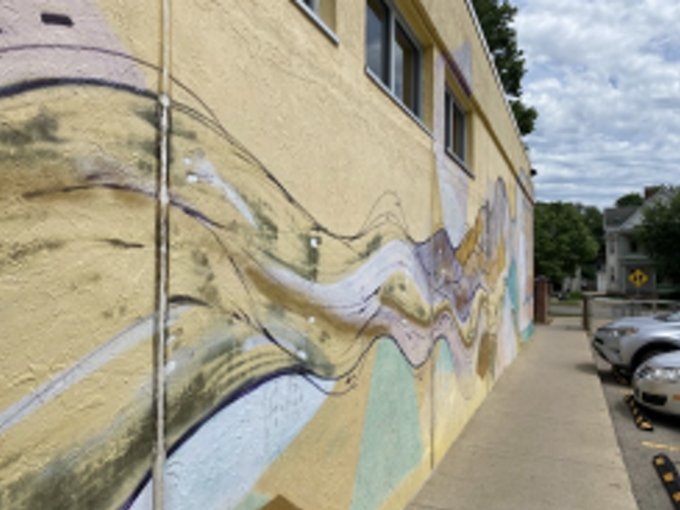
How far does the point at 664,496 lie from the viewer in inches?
190

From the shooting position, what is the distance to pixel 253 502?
2.30 m

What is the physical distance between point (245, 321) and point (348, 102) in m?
1.57

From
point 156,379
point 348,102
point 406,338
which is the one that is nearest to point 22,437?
point 156,379

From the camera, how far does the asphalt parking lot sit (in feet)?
15.9

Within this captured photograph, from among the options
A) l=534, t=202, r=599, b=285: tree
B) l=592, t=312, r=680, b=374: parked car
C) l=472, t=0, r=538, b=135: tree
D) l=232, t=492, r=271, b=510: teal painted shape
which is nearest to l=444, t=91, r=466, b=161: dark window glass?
l=592, t=312, r=680, b=374: parked car

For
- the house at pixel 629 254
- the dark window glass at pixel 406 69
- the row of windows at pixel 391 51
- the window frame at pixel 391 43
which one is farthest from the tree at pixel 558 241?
the window frame at pixel 391 43

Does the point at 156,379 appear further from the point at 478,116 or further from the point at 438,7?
the point at 478,116

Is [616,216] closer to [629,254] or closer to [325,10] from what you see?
[629,254]

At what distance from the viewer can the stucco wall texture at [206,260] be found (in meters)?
1.42

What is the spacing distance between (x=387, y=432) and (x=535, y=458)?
244 cm

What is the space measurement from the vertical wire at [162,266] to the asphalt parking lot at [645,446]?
4322 mm

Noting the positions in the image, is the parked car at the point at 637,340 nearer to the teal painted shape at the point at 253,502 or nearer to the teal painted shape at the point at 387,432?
the teal painted shape at the point at 387,432

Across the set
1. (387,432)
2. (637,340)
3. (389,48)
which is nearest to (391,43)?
(389,48)

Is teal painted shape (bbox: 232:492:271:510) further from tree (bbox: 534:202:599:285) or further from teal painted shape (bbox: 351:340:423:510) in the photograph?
tree (bbox: 534:202:599:285)
